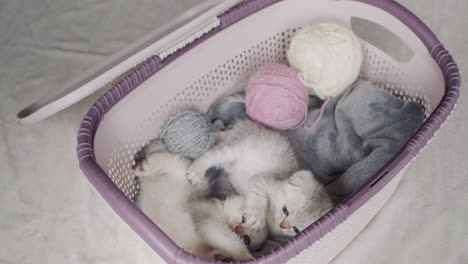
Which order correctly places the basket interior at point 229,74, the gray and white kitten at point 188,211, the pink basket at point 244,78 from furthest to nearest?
the basket interior at point 229,74
the gray and white kitten at point 188,211
the pink basket at point 244,78

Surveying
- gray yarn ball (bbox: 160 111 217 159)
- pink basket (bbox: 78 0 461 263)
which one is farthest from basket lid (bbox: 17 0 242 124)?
gray yarn ball (bbox: 160 111 217 159)

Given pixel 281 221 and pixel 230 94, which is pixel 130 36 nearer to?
pixel 230 94

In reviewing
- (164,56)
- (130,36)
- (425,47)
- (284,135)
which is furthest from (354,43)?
(130,36)

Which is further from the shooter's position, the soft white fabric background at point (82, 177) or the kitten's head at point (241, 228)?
the soft white fabric background at point (82, 177)

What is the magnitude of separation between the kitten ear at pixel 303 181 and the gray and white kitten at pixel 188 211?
0.36 feet

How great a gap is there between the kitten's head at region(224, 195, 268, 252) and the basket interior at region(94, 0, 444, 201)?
0.71 feet

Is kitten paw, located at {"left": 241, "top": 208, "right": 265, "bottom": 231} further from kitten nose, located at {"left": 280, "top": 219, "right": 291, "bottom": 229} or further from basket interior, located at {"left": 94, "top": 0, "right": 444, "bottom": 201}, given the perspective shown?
basket interior, located at {"left": 94, "top": 0, "right": 444, "bottom": 201}

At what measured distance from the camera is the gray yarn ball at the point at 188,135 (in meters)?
1.06

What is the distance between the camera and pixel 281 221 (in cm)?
95

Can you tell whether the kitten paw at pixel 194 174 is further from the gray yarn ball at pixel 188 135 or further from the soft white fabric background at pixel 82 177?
the soft white fabric background at pixel 82 177

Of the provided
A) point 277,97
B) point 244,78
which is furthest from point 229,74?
point 277,97

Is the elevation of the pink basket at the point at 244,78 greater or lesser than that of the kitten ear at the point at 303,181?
greater

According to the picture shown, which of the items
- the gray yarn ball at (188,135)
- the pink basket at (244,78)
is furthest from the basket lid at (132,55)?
the gray yarn ball at (188,135)

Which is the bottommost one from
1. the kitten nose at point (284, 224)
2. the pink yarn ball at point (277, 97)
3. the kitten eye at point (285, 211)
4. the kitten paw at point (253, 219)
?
the kitten paw at point (253, 219)
